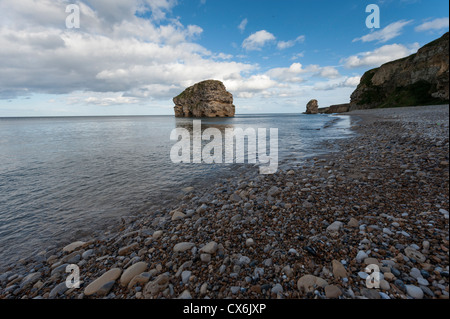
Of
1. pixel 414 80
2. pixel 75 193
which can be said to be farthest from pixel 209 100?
pixel 75 193

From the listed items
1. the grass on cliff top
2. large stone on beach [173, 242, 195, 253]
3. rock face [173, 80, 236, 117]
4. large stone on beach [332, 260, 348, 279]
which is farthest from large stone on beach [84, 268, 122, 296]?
rock face [173, 80, 236, 117]

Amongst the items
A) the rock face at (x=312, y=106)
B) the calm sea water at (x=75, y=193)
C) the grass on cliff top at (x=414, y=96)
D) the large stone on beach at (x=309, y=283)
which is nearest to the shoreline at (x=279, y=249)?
the large stone on beach at (x=309, y=283)

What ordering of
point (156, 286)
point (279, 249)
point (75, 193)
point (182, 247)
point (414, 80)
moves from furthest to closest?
1. point (414, 80)
2. point (75, 193)
3. point (182, 247)
4. point (279, 249)
5. point (156, 286)

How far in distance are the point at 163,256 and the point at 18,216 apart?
274 inches

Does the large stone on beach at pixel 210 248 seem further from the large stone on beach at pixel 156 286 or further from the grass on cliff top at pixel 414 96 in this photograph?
the grass on cliff top at pixel 414 96

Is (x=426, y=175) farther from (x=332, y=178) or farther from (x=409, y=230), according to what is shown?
(x=409, y=230)

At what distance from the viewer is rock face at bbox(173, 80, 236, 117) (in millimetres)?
125062

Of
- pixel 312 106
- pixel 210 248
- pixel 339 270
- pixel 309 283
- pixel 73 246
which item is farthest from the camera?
pixel 312 106

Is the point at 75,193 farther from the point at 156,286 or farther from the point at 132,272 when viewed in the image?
the point at 156,286

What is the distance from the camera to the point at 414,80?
2872 inches

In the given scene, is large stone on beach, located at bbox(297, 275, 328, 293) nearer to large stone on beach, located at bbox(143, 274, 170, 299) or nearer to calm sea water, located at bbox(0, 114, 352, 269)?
large stone on beach, located at bbox(143, 274, 170, 299)

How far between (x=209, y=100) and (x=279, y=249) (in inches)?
5064

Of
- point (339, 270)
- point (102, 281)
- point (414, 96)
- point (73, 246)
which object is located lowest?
point (73, 246)

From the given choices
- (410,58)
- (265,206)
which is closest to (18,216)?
(265,206)
